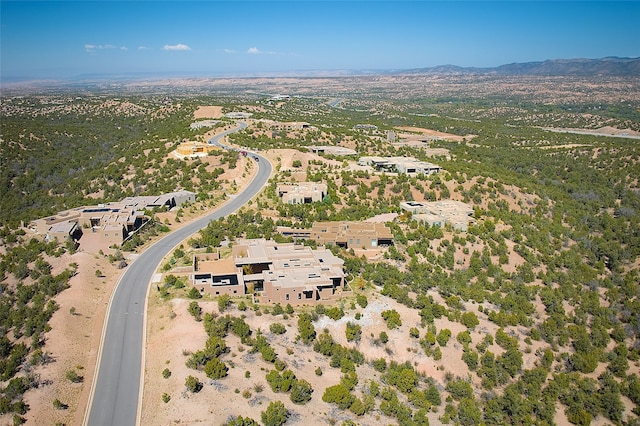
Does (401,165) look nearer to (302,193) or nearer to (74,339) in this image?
(302,193)

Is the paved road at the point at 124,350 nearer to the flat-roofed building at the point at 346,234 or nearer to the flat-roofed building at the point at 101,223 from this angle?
the flat-roofed building at the point at 101,223

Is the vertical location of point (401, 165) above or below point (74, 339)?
above

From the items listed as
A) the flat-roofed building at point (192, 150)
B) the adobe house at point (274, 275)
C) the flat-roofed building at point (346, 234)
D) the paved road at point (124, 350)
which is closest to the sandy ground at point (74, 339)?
the paved road at point (124, 350)

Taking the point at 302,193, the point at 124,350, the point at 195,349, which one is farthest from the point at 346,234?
the point at 124,350

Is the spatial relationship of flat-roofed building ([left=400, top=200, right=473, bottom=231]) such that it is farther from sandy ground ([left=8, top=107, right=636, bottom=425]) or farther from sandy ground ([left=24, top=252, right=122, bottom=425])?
sandy ground ([left=24, top=252, right=122, bottom=425])

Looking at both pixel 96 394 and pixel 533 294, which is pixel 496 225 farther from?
pixel 96 394
